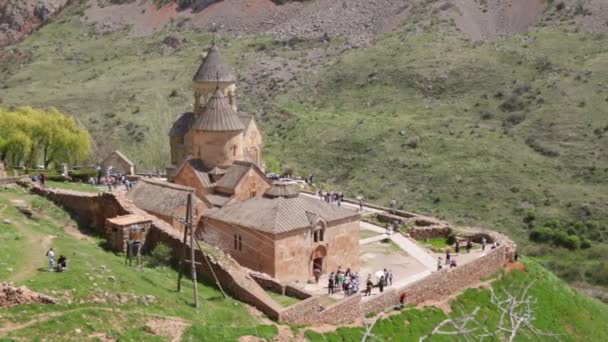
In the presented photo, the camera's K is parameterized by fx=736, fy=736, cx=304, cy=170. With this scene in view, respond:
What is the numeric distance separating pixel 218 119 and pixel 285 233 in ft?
21.9

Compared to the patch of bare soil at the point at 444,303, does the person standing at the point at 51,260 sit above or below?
above

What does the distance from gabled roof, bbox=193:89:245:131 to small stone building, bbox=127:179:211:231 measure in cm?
279

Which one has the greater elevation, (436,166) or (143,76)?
(143,76)

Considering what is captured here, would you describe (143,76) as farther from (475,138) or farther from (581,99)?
(581,99)

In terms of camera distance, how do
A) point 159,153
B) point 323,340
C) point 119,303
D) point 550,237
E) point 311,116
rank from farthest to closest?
point 311,116
point 159,153
point 550,237
point 323,340
point 119,303

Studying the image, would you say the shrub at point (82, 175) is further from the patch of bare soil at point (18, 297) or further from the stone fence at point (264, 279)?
the patch of bare soil at point (18, 297)

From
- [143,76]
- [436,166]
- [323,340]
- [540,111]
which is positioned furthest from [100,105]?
[323,340]

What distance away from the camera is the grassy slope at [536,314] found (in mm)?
22609

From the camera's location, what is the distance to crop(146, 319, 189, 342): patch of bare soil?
633 inches

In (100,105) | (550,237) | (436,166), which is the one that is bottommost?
(550,237)

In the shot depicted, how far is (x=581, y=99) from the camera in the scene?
54156mm

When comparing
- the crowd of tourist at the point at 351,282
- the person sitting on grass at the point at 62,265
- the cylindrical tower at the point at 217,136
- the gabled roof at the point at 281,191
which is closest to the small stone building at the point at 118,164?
the cylindrical tower at the point at 217,136

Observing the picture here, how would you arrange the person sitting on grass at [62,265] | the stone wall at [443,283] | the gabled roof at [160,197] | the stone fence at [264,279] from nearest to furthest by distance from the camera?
the person sitting on grass at [62,265], the stone fence at [264,279], the stone wall at [443,283], the gabled roof at [160,197]

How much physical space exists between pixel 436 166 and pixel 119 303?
34963 millimetres
